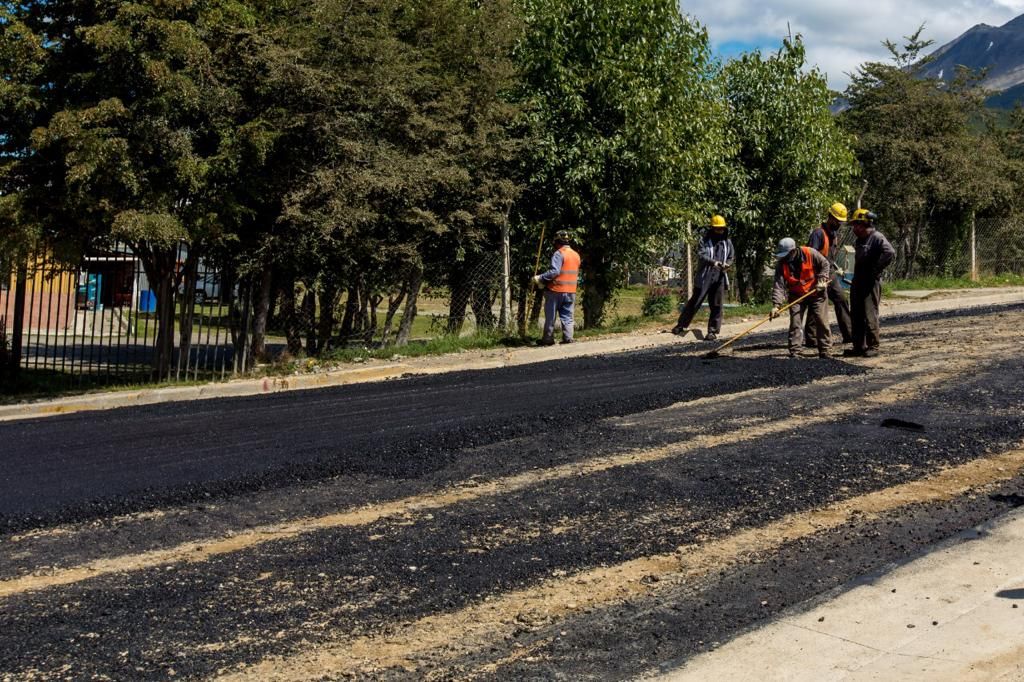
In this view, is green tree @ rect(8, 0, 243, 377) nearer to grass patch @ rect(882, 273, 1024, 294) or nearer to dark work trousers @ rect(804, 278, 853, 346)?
dark work trousers @ rect(804, 278, 853, 346)

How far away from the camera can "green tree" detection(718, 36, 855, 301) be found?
69.4ft

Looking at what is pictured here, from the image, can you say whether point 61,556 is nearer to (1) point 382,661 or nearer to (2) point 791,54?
(1) point 382,661

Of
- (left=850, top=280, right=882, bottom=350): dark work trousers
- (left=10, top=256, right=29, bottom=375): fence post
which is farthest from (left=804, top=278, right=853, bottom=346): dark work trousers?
(left=10, top=256, right=29, bottom=375): fence post

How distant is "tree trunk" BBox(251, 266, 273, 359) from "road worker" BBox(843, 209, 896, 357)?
8.15 m

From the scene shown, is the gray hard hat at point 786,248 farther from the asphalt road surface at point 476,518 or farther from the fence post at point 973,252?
the fence post at point 973,252

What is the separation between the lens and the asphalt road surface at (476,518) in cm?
504

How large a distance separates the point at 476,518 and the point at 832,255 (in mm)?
8666

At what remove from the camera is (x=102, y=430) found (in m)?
10.3

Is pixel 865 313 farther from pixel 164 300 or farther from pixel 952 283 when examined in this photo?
pixel 952 283

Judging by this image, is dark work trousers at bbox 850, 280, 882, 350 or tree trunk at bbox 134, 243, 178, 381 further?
tree trunk at bbox 134, 243, 178, 381

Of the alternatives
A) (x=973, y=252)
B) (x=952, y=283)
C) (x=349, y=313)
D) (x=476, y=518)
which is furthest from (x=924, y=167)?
(x=476, y=518)

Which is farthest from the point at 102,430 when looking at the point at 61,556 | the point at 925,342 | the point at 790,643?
the point at 925,342

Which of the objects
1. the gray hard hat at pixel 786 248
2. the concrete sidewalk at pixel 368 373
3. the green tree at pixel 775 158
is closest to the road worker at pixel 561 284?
the concrete sidewalk at pixel 368 373

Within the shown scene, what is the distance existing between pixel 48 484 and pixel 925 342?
11.3m
